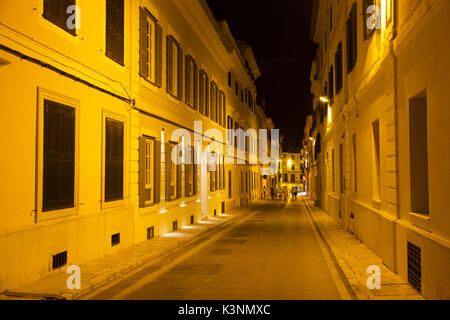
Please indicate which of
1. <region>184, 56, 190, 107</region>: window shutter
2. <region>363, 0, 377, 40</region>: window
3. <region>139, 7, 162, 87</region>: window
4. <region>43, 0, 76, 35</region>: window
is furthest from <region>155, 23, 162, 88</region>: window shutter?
<region>363, 0, 377, 40</region>: window

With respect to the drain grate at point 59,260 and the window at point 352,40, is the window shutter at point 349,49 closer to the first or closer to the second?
the window at point 352,40

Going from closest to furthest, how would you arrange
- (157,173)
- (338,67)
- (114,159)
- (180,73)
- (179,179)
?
1. (114,159)
2. (157,173)
3. (179,179)
4. (180,73)
5. (338,67)

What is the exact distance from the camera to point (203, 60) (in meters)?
23.0

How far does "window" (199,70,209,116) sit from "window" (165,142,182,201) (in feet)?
17.3

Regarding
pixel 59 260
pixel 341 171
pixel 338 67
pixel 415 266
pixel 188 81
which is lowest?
pixel 59 260

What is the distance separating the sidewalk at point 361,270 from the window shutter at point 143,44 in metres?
8.09

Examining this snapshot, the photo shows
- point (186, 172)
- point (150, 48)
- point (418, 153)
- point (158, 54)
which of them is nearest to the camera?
point (418, 153)

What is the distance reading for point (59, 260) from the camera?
358 inches

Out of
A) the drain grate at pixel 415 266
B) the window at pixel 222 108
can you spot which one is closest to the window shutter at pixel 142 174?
the drain grate at pixel 415 266

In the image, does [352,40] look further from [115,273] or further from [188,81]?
[115,273]

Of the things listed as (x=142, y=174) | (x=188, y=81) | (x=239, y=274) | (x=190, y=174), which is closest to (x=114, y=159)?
(x=142, y=174)

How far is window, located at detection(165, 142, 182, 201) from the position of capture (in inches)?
647

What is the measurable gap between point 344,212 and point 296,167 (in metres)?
90.9

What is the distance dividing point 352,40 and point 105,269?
34.4ft
